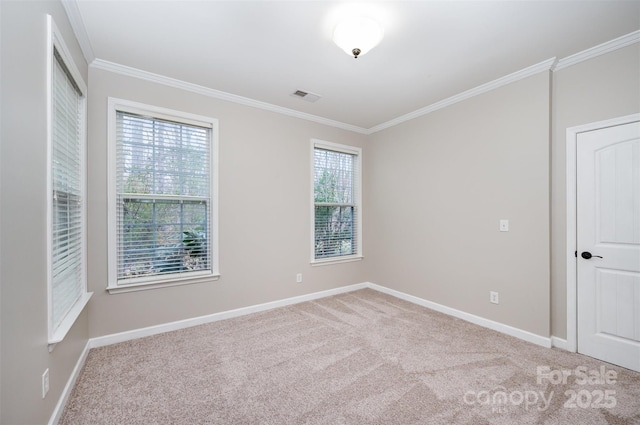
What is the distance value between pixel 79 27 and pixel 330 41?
6.36ft

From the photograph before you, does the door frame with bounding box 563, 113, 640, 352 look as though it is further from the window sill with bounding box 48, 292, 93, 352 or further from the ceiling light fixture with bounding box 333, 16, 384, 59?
the window sill with bounding box 48, 292, 93, 352

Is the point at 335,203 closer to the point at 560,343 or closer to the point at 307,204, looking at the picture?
the point at 307,204

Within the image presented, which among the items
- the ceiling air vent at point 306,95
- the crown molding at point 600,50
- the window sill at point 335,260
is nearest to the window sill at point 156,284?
the window sill at point 335,260

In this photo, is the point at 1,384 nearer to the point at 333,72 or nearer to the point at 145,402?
the point at 145,402

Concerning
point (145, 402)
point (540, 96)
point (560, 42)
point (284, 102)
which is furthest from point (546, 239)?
point (145, 402)

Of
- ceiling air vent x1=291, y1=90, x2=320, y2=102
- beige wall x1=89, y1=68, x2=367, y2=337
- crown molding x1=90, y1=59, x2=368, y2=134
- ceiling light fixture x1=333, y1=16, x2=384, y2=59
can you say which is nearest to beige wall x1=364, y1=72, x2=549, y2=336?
beige wall x1=89, y1=68, x2=367, y2=337

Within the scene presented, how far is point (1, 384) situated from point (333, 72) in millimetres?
3067

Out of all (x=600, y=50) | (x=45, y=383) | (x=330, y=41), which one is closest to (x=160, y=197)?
(x=45, y=383)

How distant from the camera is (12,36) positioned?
125 centimetres

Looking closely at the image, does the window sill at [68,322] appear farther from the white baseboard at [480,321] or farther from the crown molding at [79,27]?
the white baseboard at [480,321]

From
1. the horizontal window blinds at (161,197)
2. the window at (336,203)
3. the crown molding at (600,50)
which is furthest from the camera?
the window at (336,203)

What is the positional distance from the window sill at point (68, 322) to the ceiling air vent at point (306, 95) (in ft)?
9.49

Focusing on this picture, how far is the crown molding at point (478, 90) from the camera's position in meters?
2.66

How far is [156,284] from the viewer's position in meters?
2.90
